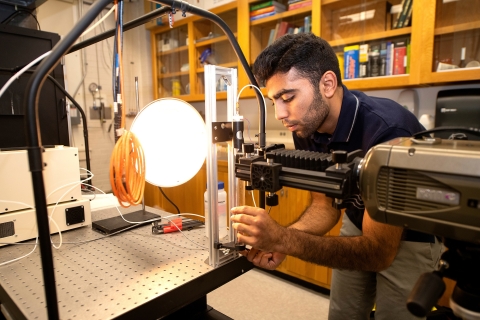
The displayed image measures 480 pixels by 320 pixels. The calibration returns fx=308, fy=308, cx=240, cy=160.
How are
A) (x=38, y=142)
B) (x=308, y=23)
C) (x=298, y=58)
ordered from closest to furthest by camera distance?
1. (x=38, y=142)
2. (x=298, y=58)
3. (x=308, y=23)

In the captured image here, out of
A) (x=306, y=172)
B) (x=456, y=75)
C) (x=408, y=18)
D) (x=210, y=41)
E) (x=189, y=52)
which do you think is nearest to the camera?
(x=306, y=172)

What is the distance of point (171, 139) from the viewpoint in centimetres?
90

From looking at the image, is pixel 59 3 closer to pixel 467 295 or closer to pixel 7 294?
pixel 7 294

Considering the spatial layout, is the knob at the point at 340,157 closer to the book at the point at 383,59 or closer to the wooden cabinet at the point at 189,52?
the book at the point at 383,59

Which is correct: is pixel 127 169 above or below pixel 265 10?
below

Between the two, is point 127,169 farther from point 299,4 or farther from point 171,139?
point 299,4

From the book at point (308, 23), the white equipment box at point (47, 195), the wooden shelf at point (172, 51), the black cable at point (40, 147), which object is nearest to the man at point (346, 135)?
the black cable at point (40, 147)

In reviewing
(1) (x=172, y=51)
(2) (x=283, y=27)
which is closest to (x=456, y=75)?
(2) (x=283, y=27)

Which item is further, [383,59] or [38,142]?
[383,59]

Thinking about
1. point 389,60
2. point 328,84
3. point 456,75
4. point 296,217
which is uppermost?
point 389,60

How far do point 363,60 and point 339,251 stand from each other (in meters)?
1.59

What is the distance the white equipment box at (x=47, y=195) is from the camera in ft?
3.07

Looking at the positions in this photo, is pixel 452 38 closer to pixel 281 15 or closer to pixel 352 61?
pixel 352 61

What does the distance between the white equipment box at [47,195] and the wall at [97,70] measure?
194 centimetres
